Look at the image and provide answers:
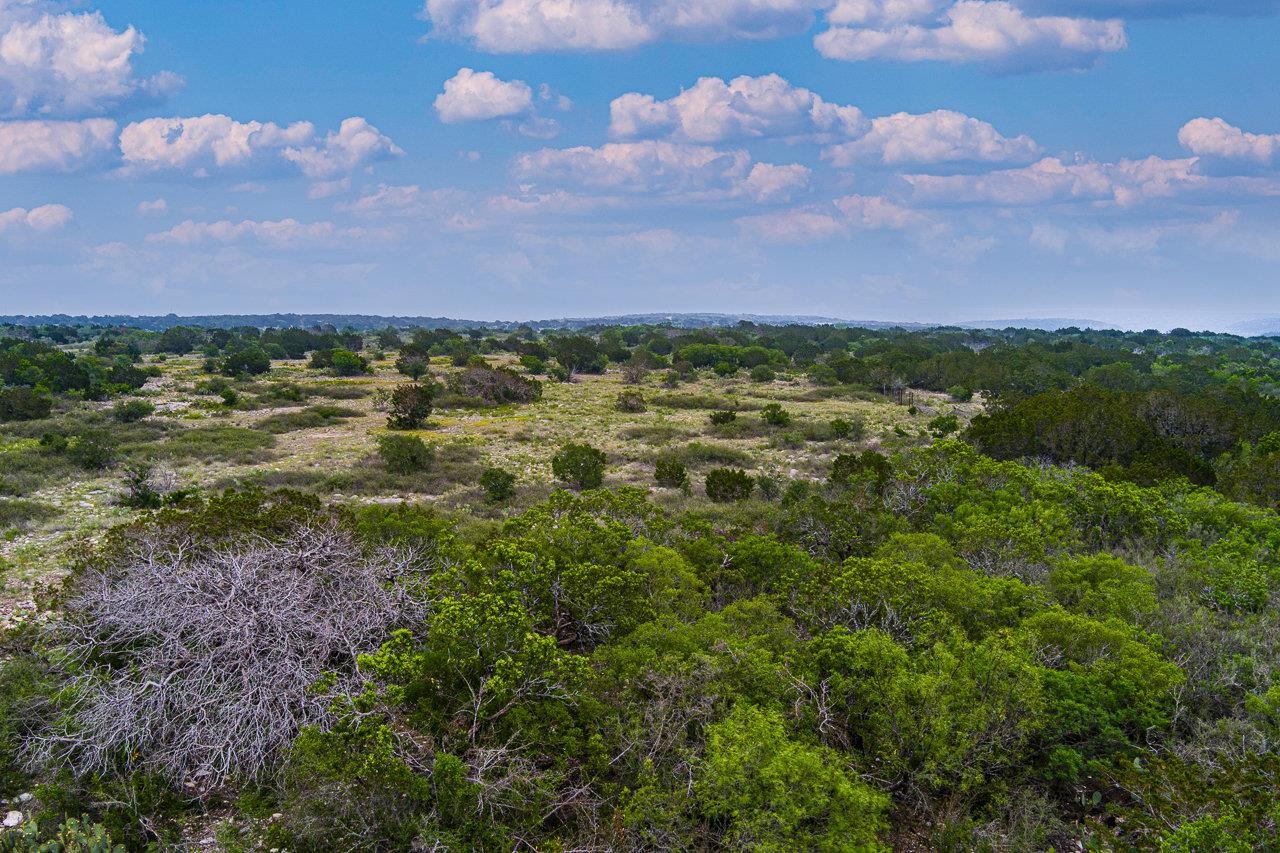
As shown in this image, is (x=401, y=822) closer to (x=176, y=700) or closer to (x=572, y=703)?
(x=572, y=703)

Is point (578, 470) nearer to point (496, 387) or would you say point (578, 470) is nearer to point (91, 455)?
point (91, 455)

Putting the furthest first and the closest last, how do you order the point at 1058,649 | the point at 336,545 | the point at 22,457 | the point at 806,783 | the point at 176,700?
the point at 22,457 < the point at 336,545 < the point at 1058,649 < the point at 176,700 < the point at 806,783

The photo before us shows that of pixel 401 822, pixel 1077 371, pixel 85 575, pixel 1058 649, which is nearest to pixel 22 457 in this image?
pixel 85 575

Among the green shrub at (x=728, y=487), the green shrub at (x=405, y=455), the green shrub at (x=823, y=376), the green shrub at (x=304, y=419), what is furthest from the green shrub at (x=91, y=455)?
the green shrub at (x=823, y=376)

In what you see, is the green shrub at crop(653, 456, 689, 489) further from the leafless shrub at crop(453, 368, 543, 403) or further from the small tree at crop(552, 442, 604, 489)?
the leafless shrub at crop(453, 368, 543, 403)

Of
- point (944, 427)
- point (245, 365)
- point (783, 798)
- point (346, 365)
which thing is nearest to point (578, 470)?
point (944, 427)

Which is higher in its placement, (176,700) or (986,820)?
(176,700)
